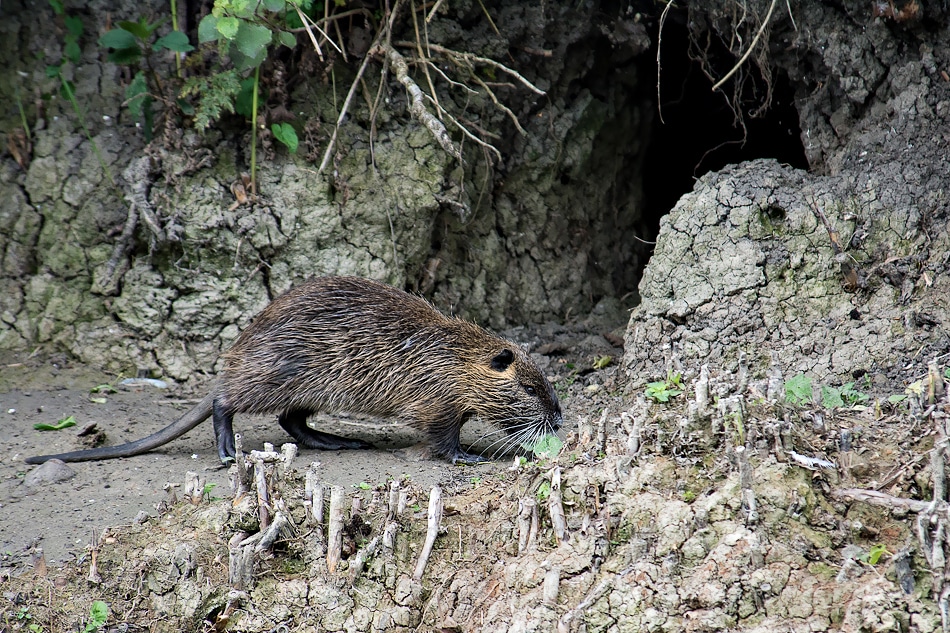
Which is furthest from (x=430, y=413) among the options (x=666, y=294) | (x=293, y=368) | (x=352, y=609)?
(x=352, y=609)

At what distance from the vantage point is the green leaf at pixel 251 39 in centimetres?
532

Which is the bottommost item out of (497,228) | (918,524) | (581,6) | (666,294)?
(918,524)

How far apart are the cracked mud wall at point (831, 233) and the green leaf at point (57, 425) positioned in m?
3.22

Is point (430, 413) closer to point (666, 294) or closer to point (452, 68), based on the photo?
point (666, 294)

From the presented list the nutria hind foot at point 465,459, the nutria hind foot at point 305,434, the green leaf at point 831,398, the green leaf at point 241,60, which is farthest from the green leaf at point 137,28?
the green leaf at point 831,398

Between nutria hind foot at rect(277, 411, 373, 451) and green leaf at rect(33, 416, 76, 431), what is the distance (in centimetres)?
114

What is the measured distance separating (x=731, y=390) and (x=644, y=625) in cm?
102

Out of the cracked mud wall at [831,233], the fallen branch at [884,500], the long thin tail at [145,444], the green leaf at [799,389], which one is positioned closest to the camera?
the fallen branch at [884,500]

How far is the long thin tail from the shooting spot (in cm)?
484

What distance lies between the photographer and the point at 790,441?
10.6ft

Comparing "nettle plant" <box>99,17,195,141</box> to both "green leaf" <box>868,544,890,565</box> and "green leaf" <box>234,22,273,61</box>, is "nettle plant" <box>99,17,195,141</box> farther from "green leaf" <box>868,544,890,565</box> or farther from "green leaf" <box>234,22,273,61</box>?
"green leaf" <box>868,544,890,565</box>

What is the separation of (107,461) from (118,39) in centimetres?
265

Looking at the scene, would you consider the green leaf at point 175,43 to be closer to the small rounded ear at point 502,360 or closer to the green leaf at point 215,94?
the green leaf at point 215,94

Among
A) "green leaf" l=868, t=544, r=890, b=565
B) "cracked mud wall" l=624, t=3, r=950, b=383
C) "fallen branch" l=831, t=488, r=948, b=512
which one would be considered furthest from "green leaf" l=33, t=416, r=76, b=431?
"green leaf" l=868, t=544, r=890, b=565
